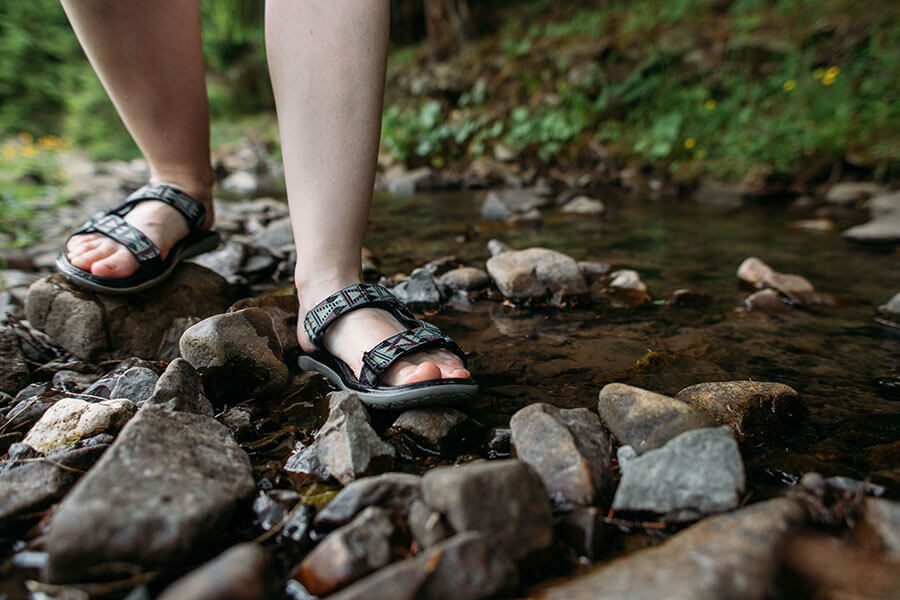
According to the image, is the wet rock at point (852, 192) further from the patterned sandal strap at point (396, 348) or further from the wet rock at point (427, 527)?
the wet rock at point (427, 527)

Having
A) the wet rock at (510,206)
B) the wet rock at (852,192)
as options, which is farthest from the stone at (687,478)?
the wet rock at (852,192)

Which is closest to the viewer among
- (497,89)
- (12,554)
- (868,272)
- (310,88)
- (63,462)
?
(12,554)

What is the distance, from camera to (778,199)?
12.5 feet

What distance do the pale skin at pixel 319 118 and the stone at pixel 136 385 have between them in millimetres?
330

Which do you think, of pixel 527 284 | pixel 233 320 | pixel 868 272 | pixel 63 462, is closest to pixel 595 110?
pixel 868 272

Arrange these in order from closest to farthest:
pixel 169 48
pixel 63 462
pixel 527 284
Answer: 1. pixel 63 462
2. pixel 169 48
3. pixel 527 284

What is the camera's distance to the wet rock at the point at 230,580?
1.83ft

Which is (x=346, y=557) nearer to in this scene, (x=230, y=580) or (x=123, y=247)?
(x=230, y=580)

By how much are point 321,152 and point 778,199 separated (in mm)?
3795

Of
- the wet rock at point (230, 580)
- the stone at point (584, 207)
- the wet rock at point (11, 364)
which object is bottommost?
the stone at point (584, 207)

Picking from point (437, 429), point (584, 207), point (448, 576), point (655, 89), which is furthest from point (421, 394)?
point (655, 89)

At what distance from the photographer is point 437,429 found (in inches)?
38.8

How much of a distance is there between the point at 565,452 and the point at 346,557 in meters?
0.38

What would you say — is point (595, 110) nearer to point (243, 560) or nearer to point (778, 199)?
point (778, 199)
